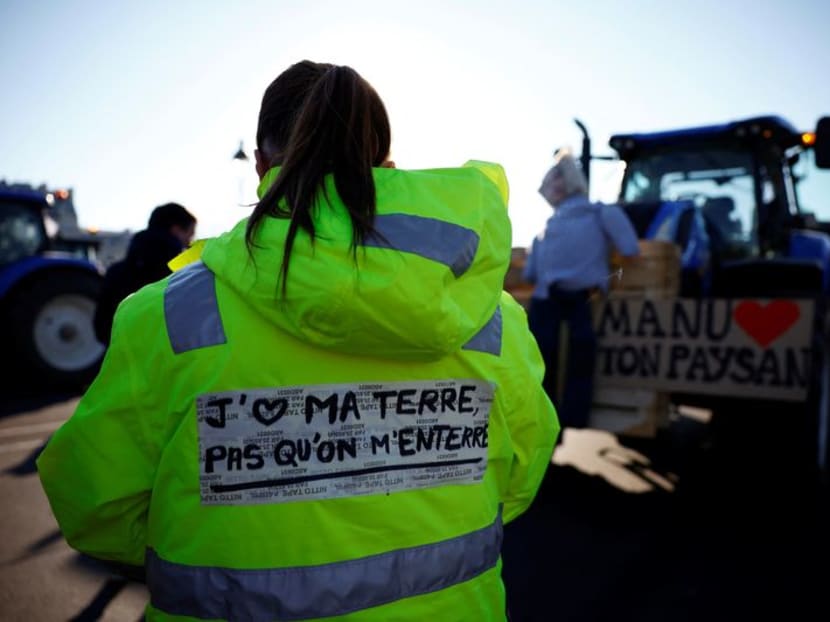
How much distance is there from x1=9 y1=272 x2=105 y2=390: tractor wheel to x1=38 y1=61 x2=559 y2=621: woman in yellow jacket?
7034mm

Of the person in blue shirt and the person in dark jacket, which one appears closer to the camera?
the person in dark jacket

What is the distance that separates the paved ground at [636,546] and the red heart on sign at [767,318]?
79cm

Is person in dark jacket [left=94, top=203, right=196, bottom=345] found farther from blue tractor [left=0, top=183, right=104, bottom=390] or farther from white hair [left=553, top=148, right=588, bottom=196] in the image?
blue tractor [left=0, top=183, right=104, bottom=390]

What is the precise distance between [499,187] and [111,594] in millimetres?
2885

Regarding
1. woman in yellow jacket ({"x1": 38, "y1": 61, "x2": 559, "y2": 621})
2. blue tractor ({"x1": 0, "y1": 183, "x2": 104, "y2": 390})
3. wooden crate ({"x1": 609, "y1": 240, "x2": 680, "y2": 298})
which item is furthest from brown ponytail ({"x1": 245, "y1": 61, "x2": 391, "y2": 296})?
blue tractor ({"x1": 0, "y1": 183, "x2": 104, "y2": 390})

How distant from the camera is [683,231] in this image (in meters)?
Answer: 4.74

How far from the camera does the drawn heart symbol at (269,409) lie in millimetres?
1021

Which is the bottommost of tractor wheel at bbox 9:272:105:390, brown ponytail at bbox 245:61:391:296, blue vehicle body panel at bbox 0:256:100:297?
tractor wheel at bbox 9:272:105:390

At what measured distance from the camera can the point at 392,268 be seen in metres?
0.93

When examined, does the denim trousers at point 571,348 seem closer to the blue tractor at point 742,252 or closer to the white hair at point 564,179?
the blue tractor at point 742,252

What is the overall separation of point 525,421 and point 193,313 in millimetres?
676

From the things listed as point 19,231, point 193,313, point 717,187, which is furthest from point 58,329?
point 193,313

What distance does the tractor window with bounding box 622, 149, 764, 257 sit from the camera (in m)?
5.58

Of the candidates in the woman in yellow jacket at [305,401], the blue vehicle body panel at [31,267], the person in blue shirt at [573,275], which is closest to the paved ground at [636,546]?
the person in blue shirt at [573,275]
